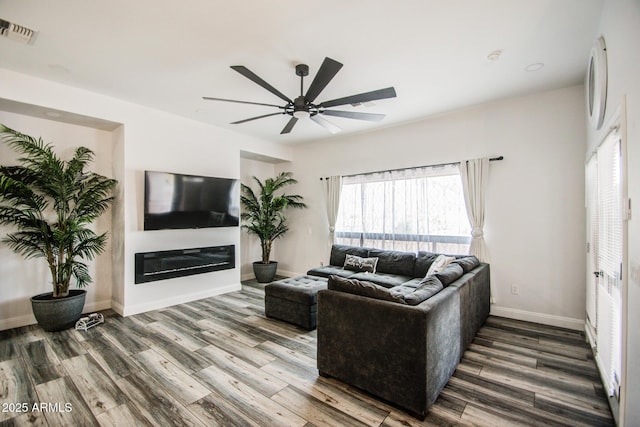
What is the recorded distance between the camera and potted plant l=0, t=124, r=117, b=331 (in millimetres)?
3281

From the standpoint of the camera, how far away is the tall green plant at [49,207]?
10.9ft

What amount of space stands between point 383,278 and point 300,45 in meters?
3.18

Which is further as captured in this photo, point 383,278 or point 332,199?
point 332,199

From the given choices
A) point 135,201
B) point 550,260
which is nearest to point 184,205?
point 135,201

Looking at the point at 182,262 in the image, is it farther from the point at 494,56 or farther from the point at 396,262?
the point at 494,56

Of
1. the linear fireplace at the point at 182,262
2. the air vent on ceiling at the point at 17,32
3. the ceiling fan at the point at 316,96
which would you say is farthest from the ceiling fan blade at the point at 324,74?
the linear fireplace at the point at 182,262

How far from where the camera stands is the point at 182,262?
176 inches

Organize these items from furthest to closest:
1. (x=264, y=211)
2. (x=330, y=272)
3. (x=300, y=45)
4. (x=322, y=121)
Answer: (x=264, y=211) < (x=330, y=272) < (x=322, y=121) < (x=300, y=45)

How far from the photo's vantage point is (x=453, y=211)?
14.1 ft

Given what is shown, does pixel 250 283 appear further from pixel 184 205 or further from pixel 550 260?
pixel 550 260

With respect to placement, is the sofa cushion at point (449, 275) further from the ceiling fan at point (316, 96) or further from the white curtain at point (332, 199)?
the white curtain at point (332, 199)

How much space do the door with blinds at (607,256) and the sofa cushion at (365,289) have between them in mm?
1360

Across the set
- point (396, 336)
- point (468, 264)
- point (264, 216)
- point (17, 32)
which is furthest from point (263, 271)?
point (17, 32)

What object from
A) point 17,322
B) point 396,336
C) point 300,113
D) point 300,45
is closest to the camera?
point 396,336
